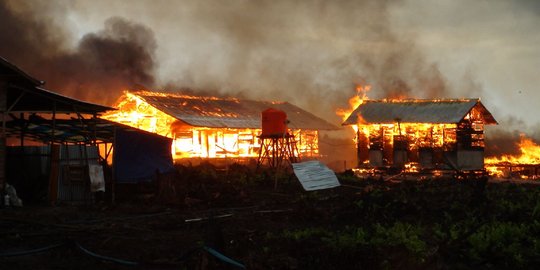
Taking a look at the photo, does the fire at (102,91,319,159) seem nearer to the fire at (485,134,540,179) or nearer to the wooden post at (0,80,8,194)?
the fire at (485,134,540,179)

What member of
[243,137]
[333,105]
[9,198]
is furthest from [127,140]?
[333,105]

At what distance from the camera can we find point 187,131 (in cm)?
3666

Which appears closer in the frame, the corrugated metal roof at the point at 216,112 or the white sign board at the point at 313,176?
the white sign board at the point at 313,176

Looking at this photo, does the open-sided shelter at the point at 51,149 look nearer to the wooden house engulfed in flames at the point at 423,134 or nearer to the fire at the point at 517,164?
the wooden house engulfed in flames at the point at 423,134

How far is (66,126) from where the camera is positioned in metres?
22.1

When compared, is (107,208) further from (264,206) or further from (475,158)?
(475,158)

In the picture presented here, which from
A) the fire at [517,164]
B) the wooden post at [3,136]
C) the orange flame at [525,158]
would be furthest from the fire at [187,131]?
the orange flame at [525,158]

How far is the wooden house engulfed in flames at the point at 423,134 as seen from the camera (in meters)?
33.7

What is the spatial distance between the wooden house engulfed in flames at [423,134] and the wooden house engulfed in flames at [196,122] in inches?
200

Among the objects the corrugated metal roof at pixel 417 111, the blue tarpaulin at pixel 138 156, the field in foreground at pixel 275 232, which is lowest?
the field in foreground at pixel 275 232

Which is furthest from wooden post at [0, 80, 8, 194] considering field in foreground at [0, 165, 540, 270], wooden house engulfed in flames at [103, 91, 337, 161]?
wooden house engulfed in flames at [103, 91, 337, 161]

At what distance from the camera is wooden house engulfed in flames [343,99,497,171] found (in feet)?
111

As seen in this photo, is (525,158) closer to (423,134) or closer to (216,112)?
(423,134)

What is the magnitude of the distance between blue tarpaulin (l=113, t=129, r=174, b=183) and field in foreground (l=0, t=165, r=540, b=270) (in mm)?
736
